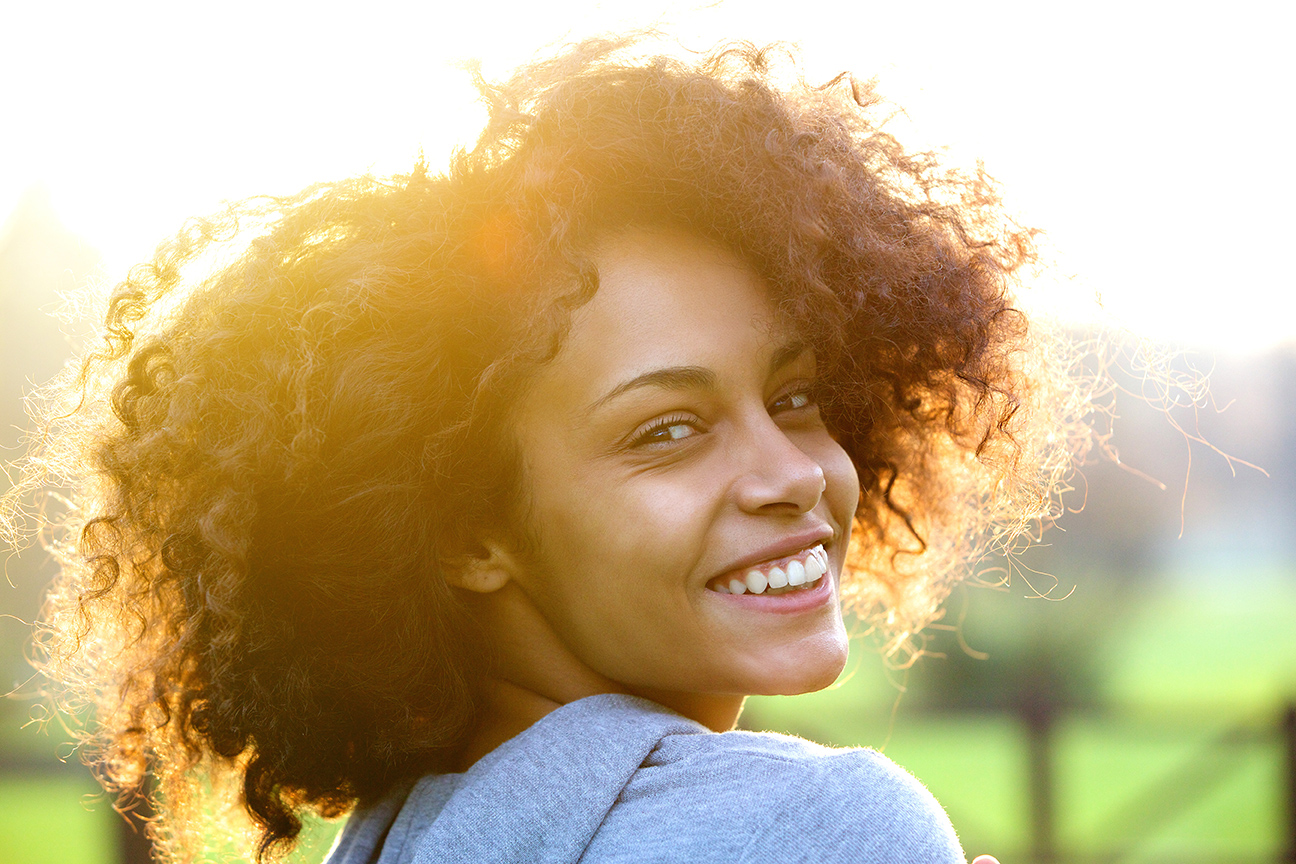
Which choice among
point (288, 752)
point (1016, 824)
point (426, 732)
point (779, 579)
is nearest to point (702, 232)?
point (779, 579)

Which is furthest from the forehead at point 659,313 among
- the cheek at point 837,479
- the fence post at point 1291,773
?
the fence post at point 1291,773

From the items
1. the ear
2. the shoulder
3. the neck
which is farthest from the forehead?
the shoulder

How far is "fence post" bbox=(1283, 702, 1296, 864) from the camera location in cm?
600

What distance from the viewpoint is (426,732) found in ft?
6.21

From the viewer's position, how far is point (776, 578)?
1807mm

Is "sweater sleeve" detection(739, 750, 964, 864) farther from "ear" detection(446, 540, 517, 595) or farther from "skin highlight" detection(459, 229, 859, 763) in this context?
"ear" detection(446, 540, 517, 595)

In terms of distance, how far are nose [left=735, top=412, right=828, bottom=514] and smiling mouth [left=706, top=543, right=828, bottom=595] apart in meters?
0.10

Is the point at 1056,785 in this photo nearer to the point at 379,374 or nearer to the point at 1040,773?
the point at 1040,773

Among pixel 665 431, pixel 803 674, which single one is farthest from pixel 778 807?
pixel 665 431

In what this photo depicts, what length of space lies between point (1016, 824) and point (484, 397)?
6.20 m

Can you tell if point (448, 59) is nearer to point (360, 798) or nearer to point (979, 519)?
point (360, 798)

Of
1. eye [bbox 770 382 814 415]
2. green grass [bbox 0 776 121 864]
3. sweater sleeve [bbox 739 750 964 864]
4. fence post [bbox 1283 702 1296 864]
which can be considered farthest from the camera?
green grass [bbox 0 776 121 864]

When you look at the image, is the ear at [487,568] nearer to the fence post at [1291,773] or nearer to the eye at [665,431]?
the eye at [665,431]

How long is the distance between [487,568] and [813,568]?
1.99 feet
